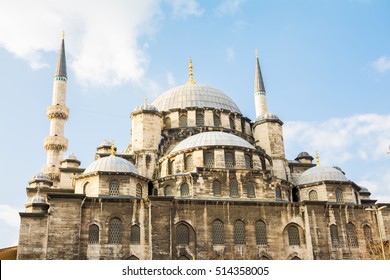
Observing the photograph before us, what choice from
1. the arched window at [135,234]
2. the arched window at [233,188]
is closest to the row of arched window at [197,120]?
the arched window at [233,188]

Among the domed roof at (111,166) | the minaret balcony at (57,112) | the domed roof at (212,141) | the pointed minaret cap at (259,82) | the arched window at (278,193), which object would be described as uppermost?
the pointed minaret cap at (259,82)

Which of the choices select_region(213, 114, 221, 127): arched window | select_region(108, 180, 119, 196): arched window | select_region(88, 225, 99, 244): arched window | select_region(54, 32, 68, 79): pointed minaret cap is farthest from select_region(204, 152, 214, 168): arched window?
select_region(54, 32, 68, 79): pointed minaret cap

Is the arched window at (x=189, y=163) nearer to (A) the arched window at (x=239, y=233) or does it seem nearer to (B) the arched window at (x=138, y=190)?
(B) the arched window at (x=138, y=190)

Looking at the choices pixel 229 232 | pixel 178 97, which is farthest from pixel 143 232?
pixel 178 97

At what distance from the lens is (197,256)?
20781mm

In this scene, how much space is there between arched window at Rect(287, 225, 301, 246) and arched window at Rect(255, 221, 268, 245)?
122cm

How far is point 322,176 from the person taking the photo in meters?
25.7

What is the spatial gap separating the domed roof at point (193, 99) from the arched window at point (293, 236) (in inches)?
488

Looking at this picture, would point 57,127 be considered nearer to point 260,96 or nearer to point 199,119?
point 199,119

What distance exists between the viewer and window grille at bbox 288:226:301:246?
22188mm

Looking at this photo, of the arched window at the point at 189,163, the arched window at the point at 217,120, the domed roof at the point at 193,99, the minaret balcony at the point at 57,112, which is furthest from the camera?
the minaret balcony at the point at 57,112

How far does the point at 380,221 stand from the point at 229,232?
7.72 m

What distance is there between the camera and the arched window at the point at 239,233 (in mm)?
21531

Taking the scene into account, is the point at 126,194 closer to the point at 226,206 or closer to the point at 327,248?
the point at 226,206
